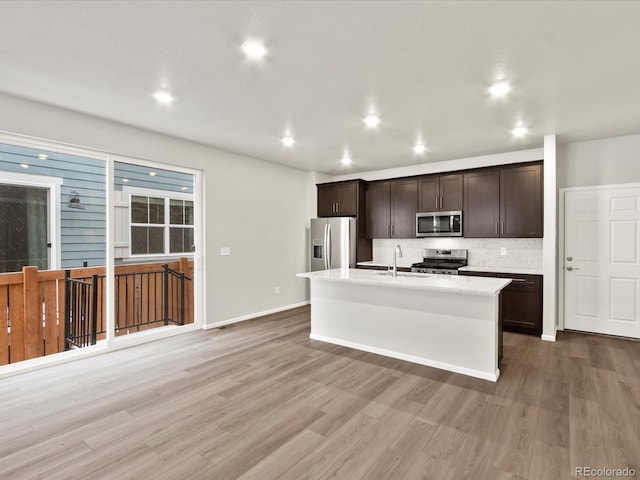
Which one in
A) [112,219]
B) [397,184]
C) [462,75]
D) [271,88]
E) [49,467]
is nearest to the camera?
[49,467]

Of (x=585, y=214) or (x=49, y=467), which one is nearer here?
(x=49, y=467)

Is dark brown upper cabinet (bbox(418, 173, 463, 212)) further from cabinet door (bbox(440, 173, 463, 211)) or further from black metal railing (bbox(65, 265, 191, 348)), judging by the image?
black metal railing (bbox(65, 265, 191, 348))

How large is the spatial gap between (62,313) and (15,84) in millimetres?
2721

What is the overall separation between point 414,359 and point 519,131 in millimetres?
3100

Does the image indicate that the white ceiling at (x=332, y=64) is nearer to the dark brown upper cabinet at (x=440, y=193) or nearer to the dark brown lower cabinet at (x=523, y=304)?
the dark brown upper cabinet at (x=440, y=193)

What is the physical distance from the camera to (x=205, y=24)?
2.08 metres

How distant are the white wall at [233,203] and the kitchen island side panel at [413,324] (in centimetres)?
149

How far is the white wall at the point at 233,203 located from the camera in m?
3.51

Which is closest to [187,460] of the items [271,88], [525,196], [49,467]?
[49,467]

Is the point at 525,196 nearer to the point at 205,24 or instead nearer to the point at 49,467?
the point at 205,24

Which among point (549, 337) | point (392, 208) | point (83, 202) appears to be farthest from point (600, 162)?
point (83, 202)

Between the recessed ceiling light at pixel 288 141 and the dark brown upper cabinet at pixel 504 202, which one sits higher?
the recessed ceiling light at pixel 288 141

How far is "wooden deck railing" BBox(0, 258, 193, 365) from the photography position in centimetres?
377

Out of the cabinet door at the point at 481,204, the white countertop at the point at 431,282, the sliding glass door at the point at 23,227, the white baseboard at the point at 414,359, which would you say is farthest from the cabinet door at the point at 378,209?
the sliding glass door at the point at 23,227
